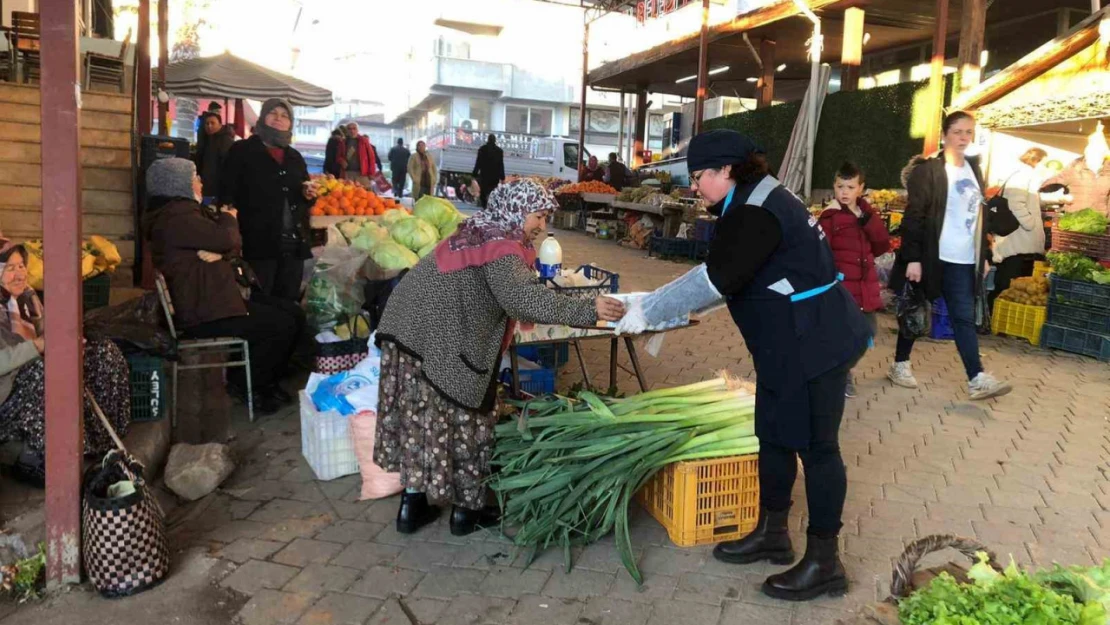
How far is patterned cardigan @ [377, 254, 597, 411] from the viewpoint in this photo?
3402mm

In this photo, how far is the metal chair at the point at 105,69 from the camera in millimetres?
7426

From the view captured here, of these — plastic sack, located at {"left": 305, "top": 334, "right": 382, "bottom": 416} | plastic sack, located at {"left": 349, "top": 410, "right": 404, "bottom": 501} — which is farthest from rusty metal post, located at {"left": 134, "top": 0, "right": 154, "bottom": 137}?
plastic sack, located at {"left": 349, "top": 410, "right": 404, "bottom": 501}

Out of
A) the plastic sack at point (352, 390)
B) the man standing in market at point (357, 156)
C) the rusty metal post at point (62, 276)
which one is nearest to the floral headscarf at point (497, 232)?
the plastic sack at point (352, 390)

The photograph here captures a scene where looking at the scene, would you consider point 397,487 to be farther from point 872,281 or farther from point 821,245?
point 872,281

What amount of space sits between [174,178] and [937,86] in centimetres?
1010

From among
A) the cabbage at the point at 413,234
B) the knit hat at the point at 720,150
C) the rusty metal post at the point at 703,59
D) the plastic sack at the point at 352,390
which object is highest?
the rusty metal post at the point at 703,59

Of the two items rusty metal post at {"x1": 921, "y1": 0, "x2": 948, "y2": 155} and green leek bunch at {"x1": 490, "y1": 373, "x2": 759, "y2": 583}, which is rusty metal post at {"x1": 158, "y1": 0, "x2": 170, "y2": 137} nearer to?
green leek bunch at {"x1": 490, "y1": 373, "x2": 759, "y2": 583}

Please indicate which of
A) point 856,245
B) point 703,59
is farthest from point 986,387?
point 703,59

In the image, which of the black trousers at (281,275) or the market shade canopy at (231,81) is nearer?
the black trousers at (281,275)

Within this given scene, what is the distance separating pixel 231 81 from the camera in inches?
452

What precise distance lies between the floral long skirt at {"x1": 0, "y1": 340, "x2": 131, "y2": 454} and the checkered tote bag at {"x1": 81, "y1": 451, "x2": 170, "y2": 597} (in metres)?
0.59

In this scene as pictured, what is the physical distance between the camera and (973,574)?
240 centimetres

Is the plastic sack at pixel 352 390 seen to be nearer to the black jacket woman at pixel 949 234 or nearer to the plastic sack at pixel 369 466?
the plastic sack at pixel 369 466

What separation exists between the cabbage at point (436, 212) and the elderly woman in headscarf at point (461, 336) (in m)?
2.85
